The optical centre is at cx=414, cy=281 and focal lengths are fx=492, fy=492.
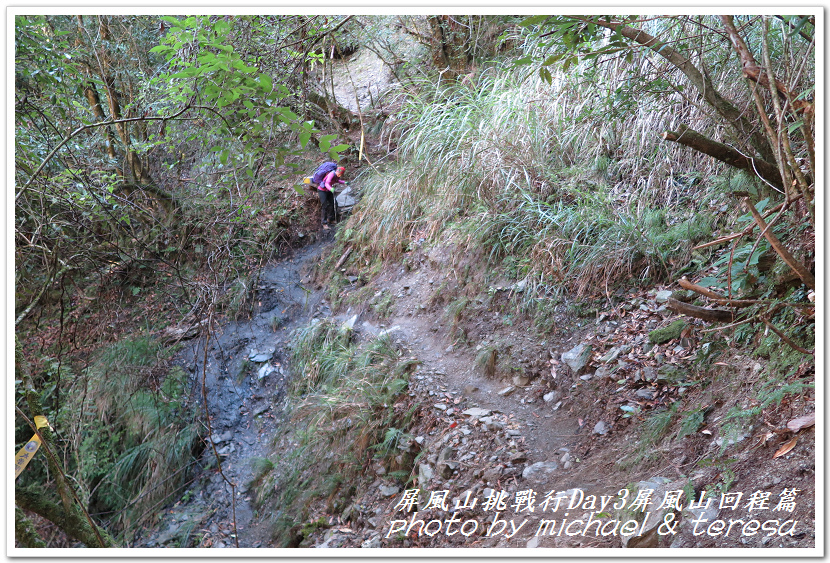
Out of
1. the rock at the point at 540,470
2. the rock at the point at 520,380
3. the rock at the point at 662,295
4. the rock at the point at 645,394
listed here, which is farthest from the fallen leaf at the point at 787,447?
the rock at the point at 520,380

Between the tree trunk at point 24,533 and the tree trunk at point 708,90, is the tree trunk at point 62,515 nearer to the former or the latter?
the tree trunk at point 24,533

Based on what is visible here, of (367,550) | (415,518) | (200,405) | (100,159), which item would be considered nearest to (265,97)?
(367,550)

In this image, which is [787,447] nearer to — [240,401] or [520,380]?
[520,380]

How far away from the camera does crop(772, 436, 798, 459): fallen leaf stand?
1601 millimetres

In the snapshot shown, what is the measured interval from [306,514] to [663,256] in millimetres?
2778

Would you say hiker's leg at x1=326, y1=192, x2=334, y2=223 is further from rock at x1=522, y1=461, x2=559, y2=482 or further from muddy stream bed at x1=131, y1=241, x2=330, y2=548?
rock at x1=522, y1=461, x2=559, y2=482

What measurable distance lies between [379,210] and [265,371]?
201cm

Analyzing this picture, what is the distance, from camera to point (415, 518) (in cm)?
215

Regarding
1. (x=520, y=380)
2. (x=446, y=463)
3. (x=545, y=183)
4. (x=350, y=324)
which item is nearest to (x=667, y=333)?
(x=520, y=380)

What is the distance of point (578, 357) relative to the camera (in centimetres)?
300

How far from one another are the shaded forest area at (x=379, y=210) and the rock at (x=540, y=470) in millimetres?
458

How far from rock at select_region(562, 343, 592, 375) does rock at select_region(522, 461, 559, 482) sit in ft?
2.26

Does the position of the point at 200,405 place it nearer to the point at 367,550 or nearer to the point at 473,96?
the point at 367,550

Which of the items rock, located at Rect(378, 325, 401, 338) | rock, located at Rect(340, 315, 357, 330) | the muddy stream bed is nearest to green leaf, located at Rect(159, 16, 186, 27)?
the muddy stream bed
